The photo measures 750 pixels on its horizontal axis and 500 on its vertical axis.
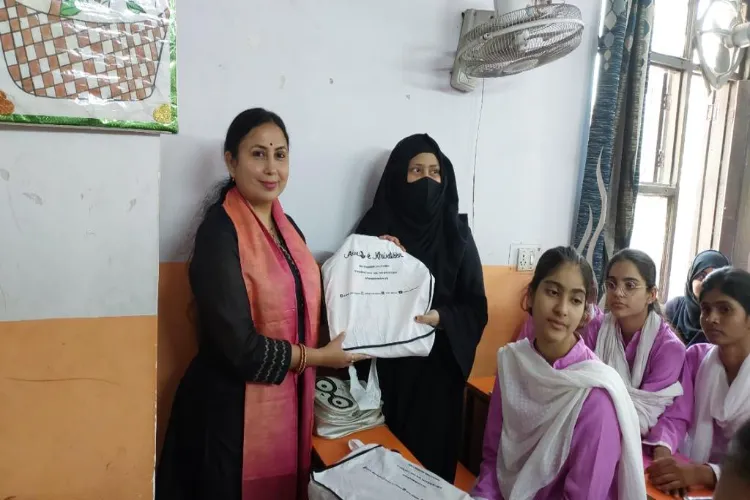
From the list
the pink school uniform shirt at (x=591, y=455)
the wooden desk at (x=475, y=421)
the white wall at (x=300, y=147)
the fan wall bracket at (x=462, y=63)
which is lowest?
the wooden desk at (x=475, y=421)

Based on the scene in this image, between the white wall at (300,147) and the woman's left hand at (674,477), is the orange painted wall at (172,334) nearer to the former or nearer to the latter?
the white wall at (300,147)

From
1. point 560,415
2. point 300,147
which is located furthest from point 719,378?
point 300,147

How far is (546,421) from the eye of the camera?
1.38 meters

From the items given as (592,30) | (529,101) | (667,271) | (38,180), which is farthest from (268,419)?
(667,271)

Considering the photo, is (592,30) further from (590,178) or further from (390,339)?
(390,339)

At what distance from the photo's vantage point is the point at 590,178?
8.07ft

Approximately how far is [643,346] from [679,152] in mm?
1612

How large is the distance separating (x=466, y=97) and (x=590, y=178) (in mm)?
748

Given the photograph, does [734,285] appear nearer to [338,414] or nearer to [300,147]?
[338,414]

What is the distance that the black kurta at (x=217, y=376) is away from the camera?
55.1 inches

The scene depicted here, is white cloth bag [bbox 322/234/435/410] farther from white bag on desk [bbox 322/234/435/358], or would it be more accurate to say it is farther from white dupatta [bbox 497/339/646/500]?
white dupatta [bbox 497/339/646/500]

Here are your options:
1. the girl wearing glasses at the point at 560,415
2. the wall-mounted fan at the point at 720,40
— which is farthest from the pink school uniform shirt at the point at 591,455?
the wall-mounted fan at the point at 720,40

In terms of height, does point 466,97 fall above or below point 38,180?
above

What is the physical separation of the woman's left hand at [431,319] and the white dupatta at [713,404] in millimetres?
902
